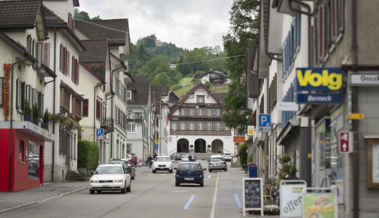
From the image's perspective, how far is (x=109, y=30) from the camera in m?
72.1

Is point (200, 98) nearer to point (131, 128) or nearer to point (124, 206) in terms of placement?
point (131, 128)

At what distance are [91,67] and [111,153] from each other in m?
10.6

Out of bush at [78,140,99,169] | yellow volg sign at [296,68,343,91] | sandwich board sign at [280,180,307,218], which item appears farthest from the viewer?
bush at [78,140,99,169]

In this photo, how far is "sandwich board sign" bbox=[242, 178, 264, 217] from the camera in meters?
21.1

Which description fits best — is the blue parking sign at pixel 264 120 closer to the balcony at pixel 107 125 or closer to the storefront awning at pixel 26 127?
the storefront awning at pixel 26 127

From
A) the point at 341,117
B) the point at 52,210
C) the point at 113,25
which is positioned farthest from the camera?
the point at 113,25

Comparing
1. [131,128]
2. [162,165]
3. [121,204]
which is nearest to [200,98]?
[131,128]

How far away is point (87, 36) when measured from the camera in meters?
67.2

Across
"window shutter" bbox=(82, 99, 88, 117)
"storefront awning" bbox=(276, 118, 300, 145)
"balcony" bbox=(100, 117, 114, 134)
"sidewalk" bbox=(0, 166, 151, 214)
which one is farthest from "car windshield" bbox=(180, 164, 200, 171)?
"balcony" bbox=(100, 117, 114, 134)

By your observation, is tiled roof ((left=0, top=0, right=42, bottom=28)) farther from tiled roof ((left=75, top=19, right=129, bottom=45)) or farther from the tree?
tiled roof ((left=75, top=19, right=129, bottom=45))

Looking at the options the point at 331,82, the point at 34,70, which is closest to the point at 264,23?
the point at 34,70

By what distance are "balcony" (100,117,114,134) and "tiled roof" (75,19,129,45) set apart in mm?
8896

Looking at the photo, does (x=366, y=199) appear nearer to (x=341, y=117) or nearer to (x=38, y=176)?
(x=341, y=117)

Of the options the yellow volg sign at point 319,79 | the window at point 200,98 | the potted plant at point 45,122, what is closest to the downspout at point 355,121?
the yellow volg sign at point 319,79
